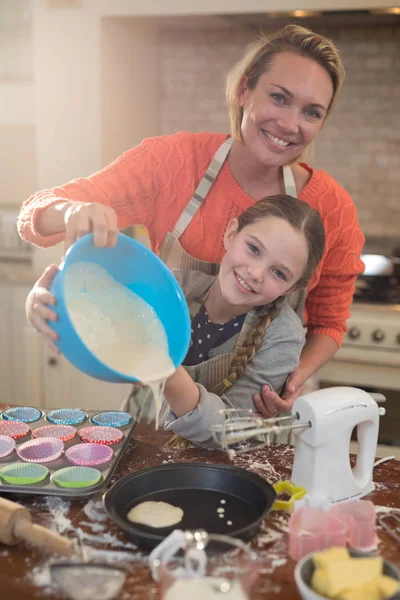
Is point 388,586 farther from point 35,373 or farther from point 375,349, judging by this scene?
point 35,373

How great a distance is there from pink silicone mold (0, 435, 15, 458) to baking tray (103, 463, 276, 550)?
0.24 meters

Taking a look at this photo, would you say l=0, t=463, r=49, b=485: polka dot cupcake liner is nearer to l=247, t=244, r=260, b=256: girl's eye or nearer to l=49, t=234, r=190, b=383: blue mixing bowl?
l=49, t=234, r=190, b=383: blue mixing bowl

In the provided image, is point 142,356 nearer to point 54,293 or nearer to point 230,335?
point 54,293

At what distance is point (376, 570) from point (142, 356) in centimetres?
48

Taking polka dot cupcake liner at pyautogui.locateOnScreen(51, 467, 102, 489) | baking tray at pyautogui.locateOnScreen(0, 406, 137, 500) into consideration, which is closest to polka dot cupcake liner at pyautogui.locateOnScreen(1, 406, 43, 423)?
baking tray at pyautogui.locateOnScreen(0, 406, 137, 500)

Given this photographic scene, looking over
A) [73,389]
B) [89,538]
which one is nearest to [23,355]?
[73,389]

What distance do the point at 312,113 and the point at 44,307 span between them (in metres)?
0.87

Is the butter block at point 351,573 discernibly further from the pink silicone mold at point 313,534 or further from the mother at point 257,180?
the mother at point 257,180

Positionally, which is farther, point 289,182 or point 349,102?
point 349,102

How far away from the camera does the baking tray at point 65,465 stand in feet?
3.51

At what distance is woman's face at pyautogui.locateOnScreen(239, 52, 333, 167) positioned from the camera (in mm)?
1498

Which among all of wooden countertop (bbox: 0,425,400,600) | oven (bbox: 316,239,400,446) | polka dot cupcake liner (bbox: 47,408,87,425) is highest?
polka dot cupcake liner (bbox: 47,408,87,425)

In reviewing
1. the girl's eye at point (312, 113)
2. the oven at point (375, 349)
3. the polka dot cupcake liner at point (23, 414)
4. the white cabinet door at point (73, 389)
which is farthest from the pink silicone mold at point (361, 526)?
the white cabinet door at point (73, 389)

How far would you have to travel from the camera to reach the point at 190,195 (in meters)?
1.66
